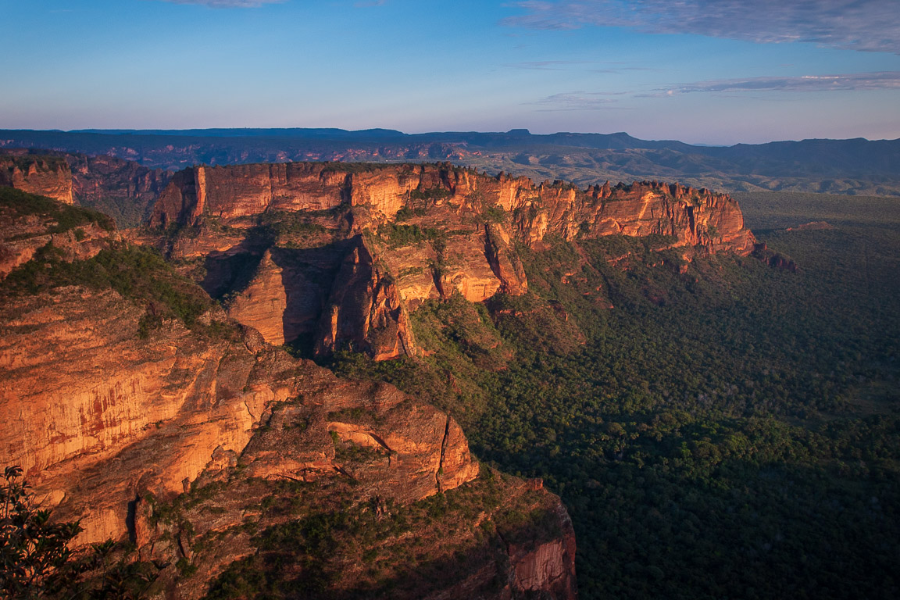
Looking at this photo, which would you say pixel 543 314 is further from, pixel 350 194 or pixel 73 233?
pixel 73 233

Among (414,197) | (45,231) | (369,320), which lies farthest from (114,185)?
(45,231)

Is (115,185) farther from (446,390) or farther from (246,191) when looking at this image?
(446,390)

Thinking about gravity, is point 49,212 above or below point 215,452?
above

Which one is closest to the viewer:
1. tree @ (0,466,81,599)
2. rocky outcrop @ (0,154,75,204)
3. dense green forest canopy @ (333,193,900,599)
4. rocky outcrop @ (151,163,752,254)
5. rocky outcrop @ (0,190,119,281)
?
tree @ (0,466,81,599)

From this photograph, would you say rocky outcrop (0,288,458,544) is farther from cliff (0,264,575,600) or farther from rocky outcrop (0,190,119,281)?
rocky outcrop (0,190,119,281)

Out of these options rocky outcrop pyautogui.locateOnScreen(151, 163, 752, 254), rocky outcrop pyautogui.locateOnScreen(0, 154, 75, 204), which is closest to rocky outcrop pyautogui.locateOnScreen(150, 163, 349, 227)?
rocky outcrop pyautogui.locateOnScreen(151, 163, 752, 254)

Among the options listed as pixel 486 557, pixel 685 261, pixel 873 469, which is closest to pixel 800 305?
pixel 685 261

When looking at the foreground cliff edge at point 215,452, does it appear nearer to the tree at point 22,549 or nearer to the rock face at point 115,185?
the tree at point 22,549

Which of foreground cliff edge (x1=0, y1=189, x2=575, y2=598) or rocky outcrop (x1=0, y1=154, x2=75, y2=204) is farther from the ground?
rocky outcrop (x1=0, y1=154, x2=75, y2=204)
